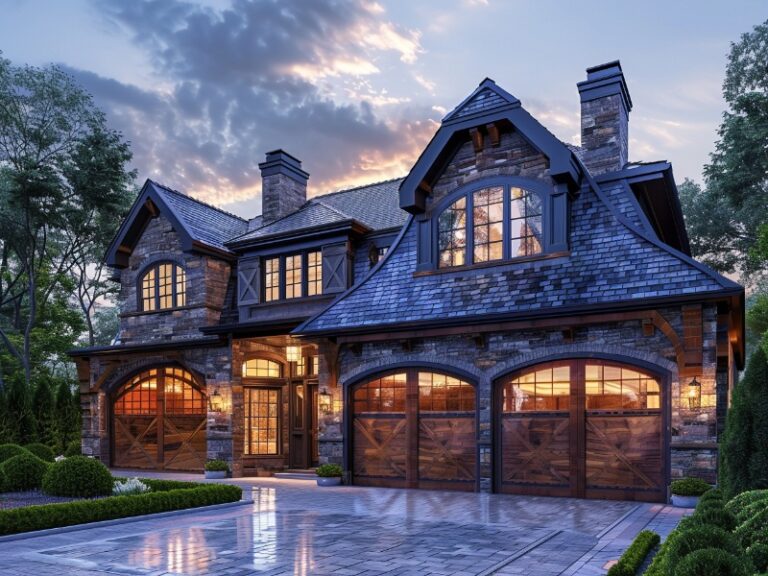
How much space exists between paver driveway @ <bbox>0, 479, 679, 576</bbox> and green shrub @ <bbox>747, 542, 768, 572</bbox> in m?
1.66

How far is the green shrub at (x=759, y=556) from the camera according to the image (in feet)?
20.6

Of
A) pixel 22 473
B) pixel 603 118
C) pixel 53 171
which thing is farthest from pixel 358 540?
pixel 53 171

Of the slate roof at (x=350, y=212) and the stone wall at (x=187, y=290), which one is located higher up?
the slate roof at (x=350, y=212)

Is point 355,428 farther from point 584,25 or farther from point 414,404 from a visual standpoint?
point 584,25

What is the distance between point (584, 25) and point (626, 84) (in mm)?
1994

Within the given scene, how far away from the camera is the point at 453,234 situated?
15.7m

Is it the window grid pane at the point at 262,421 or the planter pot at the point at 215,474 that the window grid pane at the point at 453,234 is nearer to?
the window grid pane at the point at 262,421

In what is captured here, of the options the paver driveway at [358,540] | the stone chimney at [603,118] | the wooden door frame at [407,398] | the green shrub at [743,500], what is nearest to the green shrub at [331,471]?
the wooden door frame at [407,398]

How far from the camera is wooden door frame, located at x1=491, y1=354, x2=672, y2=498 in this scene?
12508 mm

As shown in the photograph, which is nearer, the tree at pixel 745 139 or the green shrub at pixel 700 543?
the green shrub at pixel 700 543

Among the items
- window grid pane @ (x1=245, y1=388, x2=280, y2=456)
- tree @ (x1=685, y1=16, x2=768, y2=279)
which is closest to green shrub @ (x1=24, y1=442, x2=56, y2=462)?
Answer: window grid pane @ (x1=245, y1=388, x2=280, y2=456)

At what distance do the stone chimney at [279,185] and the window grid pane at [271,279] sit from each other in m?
2.52

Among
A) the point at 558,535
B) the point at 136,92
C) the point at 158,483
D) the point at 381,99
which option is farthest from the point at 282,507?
the point at 136,92

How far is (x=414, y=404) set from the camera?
1516cm
